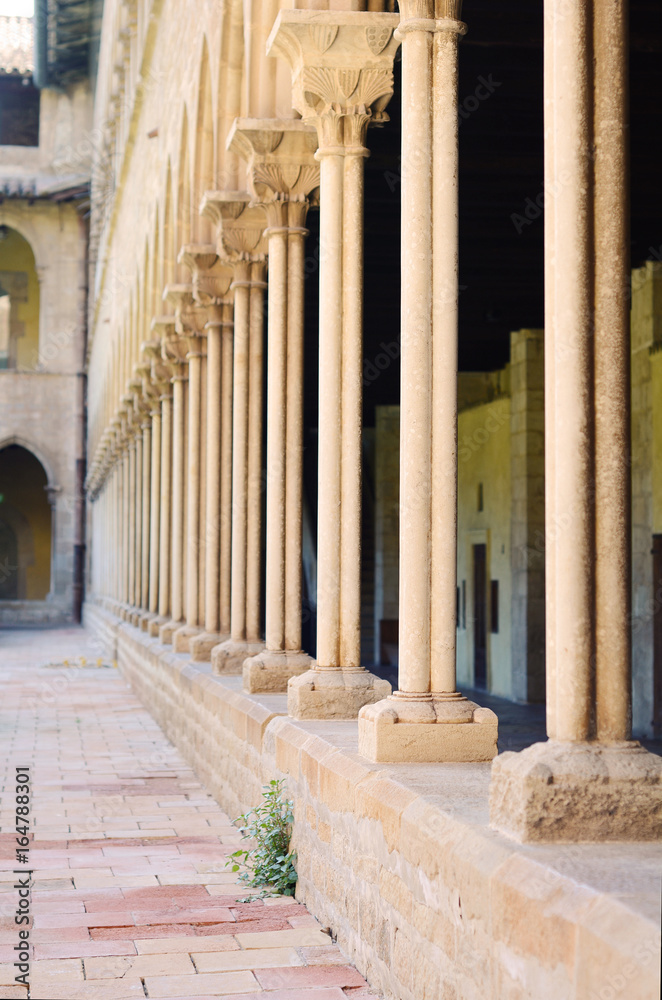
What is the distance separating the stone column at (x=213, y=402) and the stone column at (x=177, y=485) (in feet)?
6.74

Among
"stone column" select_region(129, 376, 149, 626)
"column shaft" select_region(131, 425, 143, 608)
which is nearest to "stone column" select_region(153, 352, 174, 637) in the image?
"stone column" select_region(129, 376, 149, 626)

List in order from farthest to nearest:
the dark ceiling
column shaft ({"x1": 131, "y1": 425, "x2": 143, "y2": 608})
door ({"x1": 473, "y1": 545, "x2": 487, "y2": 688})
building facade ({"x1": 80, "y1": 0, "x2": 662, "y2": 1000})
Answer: column shaft ({"x1": 131, "y1": 425, "x2": 143, "y2": 608}) < door ({"x1": 473, "y1": 545, "x2": 487, "y2": 688}) < the dark ceiling < building facade ({"x1": 80, "y1": 0, "x2": 662, "y2": 1000})

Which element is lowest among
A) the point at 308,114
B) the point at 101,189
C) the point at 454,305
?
the point at 454,305

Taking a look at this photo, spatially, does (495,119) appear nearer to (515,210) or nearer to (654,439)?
(515,210)

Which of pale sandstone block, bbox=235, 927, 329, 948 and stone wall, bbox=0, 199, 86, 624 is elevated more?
stone wall, bbox=0, 199, 86, 624

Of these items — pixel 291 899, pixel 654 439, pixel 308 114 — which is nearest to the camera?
pixel 291 899

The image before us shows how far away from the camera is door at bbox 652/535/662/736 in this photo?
1118 centimetres

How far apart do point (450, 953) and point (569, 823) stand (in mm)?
518

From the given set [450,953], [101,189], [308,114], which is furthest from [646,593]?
[101,189]

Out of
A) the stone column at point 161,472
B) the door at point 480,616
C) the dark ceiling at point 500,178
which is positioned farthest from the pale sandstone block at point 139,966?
the door at point 480,616

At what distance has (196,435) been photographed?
11.5 meters

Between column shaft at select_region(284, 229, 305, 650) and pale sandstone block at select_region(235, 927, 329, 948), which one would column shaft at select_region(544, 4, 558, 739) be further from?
column shaft at select_region(284, 229, 305, 650)

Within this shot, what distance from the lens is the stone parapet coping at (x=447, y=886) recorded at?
246 centimetres

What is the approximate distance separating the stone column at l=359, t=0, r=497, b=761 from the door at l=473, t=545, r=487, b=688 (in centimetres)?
1173
